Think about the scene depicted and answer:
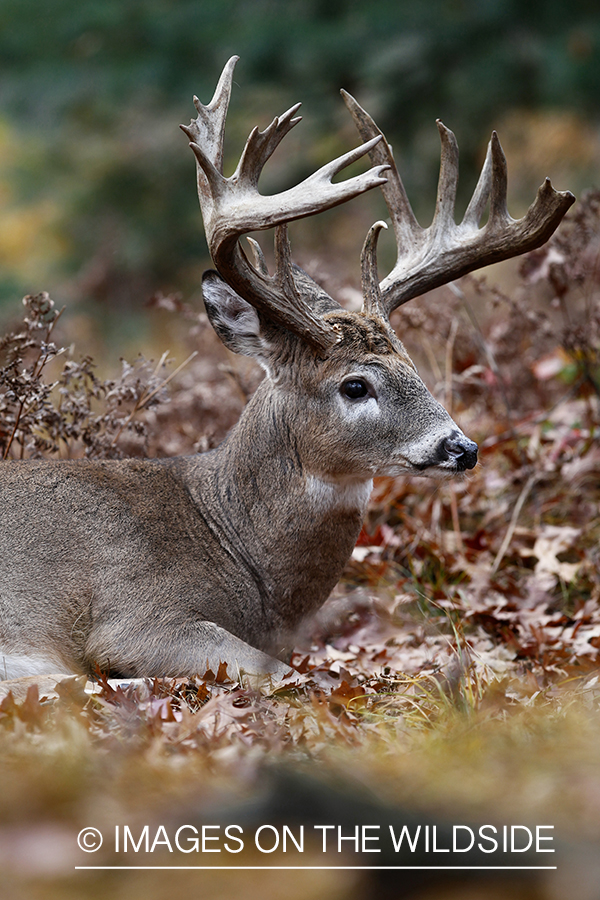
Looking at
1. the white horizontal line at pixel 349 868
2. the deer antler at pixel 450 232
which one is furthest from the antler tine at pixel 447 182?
the white horizontal line at pixel 349 868

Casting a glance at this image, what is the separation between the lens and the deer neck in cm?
488

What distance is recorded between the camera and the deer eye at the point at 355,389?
4.76 meters

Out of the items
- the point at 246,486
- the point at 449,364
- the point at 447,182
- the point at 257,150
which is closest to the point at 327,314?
the point at 257,150

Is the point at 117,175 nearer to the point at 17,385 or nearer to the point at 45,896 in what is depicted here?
the point at 17,385

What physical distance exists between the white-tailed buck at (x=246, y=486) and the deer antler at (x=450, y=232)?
2 centimetres

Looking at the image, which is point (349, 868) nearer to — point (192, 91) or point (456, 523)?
point (456, 523)

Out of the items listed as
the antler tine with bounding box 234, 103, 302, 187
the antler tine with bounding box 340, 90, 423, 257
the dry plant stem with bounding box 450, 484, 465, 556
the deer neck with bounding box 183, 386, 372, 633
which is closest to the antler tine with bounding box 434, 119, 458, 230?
the antler tine with bounding box 340, 90, 423, 257

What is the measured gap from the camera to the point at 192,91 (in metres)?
14.7

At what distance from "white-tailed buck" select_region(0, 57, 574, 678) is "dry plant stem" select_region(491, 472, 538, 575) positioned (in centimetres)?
179

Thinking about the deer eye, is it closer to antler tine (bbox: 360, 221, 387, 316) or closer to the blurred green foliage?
antler tine (bbox: 360, 221, 387, 316)

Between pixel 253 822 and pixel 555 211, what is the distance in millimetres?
3652

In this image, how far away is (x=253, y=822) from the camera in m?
2.48

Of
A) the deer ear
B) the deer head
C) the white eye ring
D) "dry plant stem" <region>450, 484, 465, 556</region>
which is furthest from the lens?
"dry plant stem" <region>450, 484, 465, 556</region>

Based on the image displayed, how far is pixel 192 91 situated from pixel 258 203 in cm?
1110
